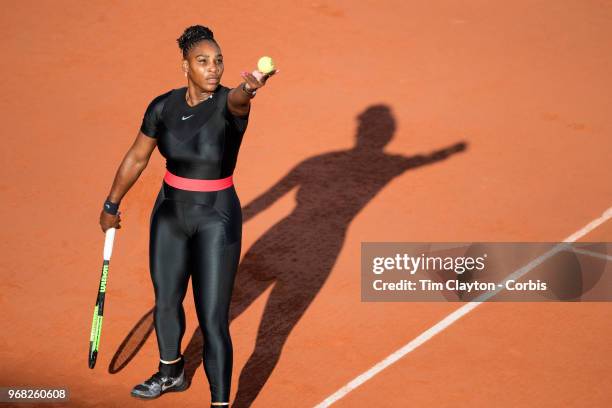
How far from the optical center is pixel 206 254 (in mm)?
7098

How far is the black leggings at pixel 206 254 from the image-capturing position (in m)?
7.10

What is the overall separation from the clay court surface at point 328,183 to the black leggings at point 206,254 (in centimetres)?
79

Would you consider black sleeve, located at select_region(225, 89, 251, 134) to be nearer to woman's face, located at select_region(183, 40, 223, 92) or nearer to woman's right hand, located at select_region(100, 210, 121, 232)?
woman's face, located at select_region(183, 40, 223, 92)

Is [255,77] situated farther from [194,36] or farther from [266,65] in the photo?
[194,36]

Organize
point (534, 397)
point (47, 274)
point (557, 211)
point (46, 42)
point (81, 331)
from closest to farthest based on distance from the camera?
point (534, 397), point (81, 331), point (47, 274), point (557, 211), point (46, 42)

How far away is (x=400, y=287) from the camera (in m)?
9.48

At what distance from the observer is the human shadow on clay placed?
8461 mm

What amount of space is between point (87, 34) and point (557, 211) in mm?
6944

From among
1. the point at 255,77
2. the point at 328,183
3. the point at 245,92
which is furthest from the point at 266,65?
the point at 328,183

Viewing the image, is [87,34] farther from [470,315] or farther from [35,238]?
Answer: [470,315]

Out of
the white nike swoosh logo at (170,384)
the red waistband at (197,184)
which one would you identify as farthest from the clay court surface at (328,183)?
the red waistband at (197,184)

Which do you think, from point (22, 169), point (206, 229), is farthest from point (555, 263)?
point (22, 169)

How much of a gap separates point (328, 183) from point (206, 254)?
13.3 feet

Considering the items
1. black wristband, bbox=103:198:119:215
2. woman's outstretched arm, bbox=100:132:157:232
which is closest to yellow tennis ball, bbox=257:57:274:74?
woman's outstretched arm, bbox=100:132:157:232
